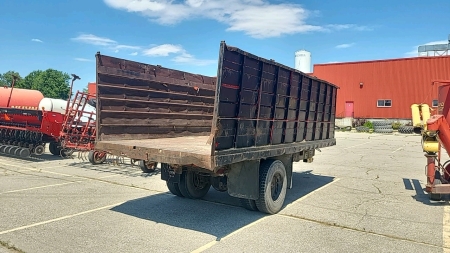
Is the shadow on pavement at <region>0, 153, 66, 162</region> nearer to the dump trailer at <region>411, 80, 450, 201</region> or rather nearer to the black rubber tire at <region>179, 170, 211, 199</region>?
the black rubber tire at <region>179, 170, 211, 199</region>

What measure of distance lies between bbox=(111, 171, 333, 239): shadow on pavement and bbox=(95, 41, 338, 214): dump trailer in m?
0.25

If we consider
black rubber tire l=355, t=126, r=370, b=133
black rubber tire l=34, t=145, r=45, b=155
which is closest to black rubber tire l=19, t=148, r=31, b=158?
black rubber tire l=34, t=145, r=45, b=155

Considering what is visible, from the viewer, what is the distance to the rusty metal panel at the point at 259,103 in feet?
15.1

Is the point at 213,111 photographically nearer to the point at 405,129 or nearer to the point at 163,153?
the point at 163,153

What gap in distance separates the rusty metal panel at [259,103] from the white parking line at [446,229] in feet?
9.15

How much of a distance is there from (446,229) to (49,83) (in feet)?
222

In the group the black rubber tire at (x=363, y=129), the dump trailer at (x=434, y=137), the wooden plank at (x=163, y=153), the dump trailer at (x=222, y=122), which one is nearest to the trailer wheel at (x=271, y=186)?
the dump trailer at (x=222, y=122)

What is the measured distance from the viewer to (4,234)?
4.84 meters

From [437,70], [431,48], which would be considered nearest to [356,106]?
[437,70]

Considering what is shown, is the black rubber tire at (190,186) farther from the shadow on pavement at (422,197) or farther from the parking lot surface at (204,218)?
the shadow on pavement at (422,197)

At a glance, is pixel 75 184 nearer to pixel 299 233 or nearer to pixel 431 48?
pixel 299 233

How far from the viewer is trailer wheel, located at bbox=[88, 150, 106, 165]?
11375 millimetres

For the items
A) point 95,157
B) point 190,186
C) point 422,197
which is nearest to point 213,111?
point 190,186

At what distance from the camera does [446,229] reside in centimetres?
548
